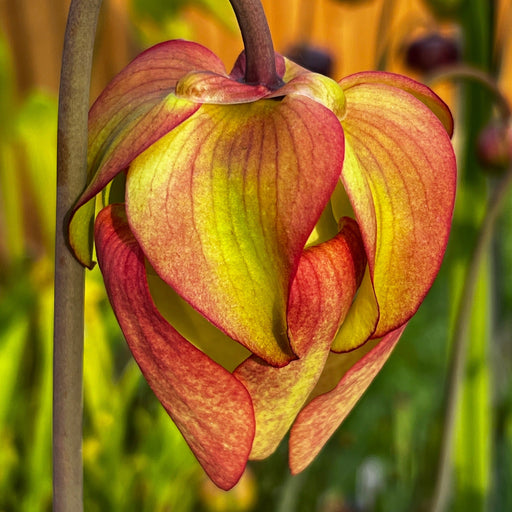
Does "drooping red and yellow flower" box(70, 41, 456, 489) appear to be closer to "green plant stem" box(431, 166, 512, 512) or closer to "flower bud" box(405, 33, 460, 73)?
"green plant stem" box(431, 166, 512, 512)

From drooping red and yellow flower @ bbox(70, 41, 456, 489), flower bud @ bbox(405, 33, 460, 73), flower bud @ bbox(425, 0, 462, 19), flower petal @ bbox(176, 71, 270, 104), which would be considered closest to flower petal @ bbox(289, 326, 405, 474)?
drooping red and yellow flower @ bbox(70, 41, 456, 489)

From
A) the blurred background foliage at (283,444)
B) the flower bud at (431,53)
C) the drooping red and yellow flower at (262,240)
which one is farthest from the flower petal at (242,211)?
the flower bud at (431,53)

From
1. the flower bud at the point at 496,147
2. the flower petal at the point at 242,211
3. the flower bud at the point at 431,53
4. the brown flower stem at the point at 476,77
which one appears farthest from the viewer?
the flower bud at the point at 431,53

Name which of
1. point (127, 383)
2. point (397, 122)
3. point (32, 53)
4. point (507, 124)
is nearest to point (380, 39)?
point (507, 124)

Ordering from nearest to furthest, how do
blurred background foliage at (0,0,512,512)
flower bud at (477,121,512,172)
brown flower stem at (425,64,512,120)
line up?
brown flower stem at (425,64,512,120)
flower bud at (477,121,512,172)
blurred background foliage at (0,0,512,512)

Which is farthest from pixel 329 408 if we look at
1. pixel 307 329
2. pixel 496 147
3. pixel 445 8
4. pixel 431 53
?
pixel 431 53

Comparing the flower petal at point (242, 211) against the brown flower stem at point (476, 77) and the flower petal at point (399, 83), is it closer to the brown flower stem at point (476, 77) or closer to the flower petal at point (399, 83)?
the flower petal at point (399, 83)
